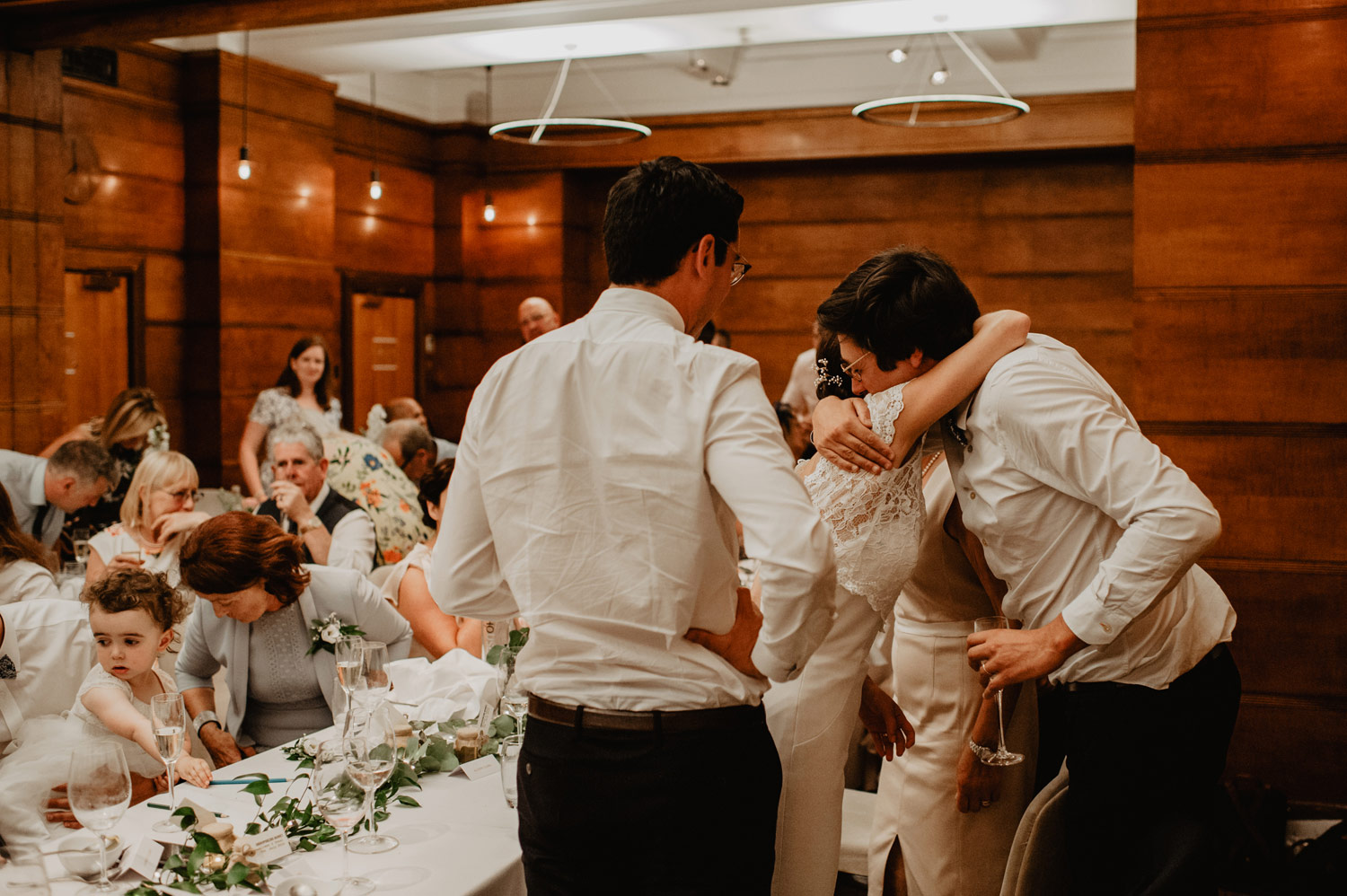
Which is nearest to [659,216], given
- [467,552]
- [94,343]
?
[467,552]

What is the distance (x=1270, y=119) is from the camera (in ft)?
12.1

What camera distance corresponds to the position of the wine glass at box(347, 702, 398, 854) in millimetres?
1876

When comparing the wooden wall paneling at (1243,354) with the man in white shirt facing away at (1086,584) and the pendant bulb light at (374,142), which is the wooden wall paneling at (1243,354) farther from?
the pendant bulb light at (374,142)

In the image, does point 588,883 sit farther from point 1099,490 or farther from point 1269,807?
point 1269,807

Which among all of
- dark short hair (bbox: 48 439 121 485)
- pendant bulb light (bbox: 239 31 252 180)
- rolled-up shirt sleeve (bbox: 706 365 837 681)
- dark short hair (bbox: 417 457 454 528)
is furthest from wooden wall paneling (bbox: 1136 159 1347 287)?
pendant bulb light (bbox: 239 31 252 180)

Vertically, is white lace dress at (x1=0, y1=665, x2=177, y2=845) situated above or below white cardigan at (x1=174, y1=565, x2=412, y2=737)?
below

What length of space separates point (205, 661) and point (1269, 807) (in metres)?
A: 3.15

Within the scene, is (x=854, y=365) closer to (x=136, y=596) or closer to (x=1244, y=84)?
(x=136, y=596)

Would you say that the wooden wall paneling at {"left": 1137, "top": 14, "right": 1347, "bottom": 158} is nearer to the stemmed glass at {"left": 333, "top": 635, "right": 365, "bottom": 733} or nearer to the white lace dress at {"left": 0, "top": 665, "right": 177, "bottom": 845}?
the stemmed glass at {"left": 333, "top": 635, "right": 365, "bottom": 733}

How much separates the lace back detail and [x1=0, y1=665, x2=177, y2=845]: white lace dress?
1.55 metres

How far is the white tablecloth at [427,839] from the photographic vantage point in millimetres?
1840

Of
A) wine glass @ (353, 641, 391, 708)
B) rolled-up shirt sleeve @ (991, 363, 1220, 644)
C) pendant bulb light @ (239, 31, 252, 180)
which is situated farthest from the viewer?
pendant bulb light @ (239, 31, 252, 180)

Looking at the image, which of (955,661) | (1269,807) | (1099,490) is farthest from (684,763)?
(1269,807)

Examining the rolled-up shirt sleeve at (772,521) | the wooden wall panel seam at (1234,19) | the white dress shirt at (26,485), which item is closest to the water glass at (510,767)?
the rolled-up shirt sleeve at (772,521)
